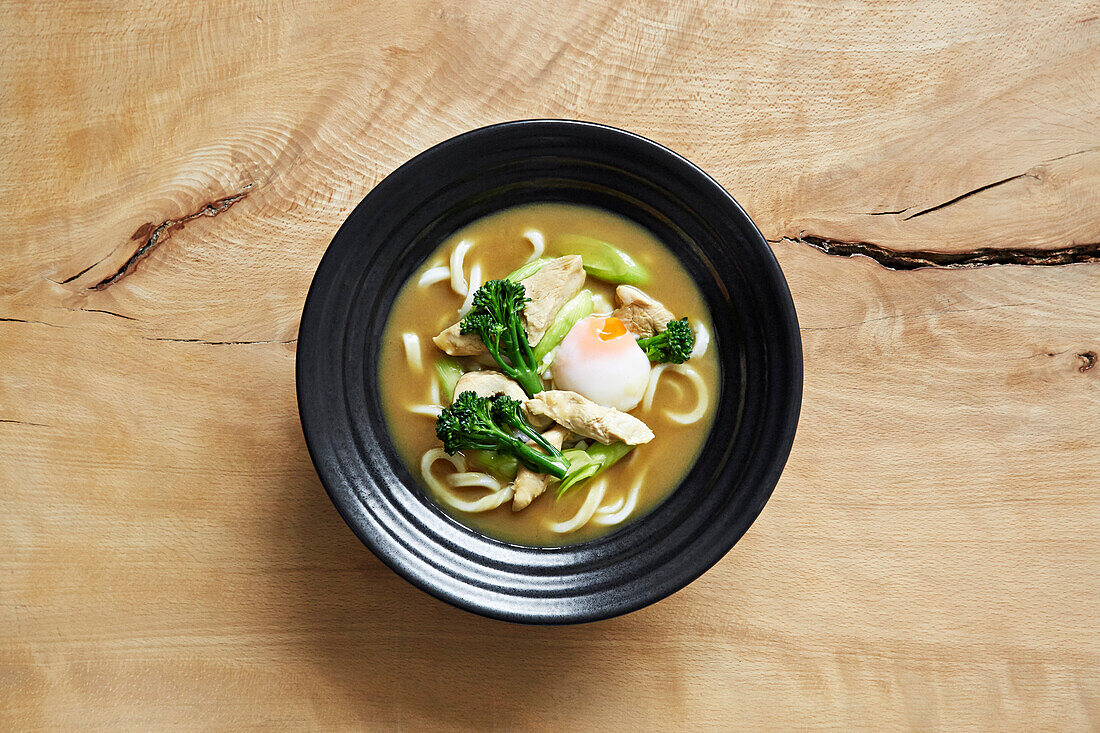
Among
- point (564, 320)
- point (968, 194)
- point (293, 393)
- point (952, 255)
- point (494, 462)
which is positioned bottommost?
point (293, 393)

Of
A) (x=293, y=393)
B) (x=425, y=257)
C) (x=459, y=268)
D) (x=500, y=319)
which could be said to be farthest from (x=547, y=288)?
(x=293, y=393)

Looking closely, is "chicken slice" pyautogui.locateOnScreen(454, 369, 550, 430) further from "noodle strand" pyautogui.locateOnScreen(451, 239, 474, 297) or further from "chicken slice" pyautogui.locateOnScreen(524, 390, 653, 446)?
"noodle strand" pyautogui.locateOnScreen(451, 239, 474, 297)

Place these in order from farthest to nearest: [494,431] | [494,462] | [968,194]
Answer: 1. [968,194]
2. [494,462]
3. [494,431]

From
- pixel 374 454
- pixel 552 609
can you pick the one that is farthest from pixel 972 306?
pixel 374 454

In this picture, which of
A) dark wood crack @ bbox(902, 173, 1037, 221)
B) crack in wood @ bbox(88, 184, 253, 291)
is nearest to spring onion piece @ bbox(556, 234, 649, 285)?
dark wood crack @ bbox(902, 173, 1037, 221)

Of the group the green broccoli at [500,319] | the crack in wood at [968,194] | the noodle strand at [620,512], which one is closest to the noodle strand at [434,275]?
the green broccoli at [500,319]

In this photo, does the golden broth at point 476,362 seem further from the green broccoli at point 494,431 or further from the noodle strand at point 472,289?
the green broccoli at point 494,431

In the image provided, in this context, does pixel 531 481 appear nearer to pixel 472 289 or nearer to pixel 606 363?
pixel 606 363

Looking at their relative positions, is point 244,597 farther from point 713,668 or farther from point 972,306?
point 972,306
